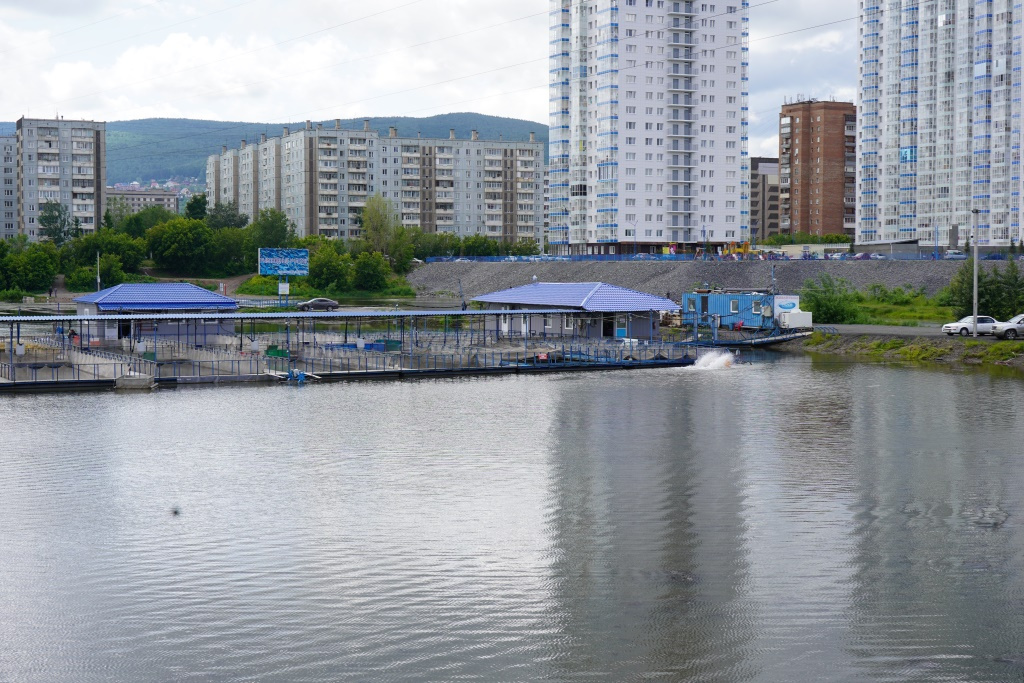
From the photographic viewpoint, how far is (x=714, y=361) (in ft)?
212

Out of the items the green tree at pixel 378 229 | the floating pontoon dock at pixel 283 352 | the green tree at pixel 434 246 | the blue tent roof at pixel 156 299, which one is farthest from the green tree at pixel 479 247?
the blue tent roof at pixel 156 299

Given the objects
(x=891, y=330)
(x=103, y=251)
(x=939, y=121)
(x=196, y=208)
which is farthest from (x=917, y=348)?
(x=196, y=208)

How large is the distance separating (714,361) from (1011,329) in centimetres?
1903

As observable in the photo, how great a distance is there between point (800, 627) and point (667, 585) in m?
2.82

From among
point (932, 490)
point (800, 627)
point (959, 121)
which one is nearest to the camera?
point (800, 627)

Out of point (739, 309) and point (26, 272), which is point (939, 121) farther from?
point (26, 272)

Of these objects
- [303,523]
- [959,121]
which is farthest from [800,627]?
[959,121]

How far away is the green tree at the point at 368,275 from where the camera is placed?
441ft

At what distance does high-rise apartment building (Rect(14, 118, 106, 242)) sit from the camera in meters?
180

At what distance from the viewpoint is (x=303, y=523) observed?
81.8 ft

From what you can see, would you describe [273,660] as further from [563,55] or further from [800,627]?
[563,55]

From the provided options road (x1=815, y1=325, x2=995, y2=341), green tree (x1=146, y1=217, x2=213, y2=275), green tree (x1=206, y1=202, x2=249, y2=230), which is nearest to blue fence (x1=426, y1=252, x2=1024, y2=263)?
road (x1=815, y1=325, x2=995, y2=341)

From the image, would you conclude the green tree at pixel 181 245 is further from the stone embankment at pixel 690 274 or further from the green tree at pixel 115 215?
the green tree at pixel 115 215

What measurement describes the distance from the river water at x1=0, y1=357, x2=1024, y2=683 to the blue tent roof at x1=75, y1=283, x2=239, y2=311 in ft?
82.7
